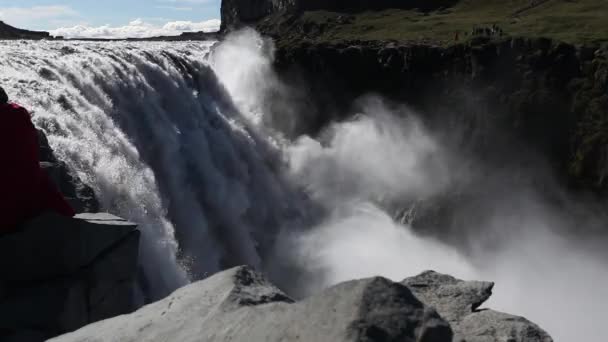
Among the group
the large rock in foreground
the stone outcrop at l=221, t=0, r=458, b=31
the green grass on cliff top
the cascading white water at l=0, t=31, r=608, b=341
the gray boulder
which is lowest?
the cascading white water at l=0, t=31, r=608, b=341

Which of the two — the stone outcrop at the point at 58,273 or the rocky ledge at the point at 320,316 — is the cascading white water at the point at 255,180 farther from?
the rocky ledge at the point at 320,316

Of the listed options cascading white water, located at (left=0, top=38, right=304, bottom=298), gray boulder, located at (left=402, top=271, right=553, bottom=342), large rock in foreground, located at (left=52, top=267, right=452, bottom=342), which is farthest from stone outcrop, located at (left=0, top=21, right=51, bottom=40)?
gray boulder, located at (left=402, top=271, right=553, bottom=342)

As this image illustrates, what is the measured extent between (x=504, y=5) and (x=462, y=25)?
1333 centimetres

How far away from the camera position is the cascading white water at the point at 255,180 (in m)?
16.6

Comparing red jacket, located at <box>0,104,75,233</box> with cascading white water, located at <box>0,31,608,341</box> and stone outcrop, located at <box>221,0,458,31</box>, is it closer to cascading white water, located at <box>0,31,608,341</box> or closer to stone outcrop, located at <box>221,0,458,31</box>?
cascading white water, located at <box>0,31,608,341</box>

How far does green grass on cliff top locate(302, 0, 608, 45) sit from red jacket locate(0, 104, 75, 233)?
2751cm

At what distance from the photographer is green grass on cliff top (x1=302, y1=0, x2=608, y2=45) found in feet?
112

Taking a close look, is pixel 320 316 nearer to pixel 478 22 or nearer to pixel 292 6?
pixel 478 22

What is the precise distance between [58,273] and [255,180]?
19.2m

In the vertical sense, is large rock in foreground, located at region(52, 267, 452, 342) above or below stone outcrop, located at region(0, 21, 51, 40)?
below

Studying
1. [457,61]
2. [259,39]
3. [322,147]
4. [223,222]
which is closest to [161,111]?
[223,222]

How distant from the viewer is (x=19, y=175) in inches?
282

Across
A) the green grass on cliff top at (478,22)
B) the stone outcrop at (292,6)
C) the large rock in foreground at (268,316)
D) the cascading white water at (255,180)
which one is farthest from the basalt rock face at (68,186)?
the stone outcrop at (292,6)

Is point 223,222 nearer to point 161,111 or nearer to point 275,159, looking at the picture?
point 161,111
